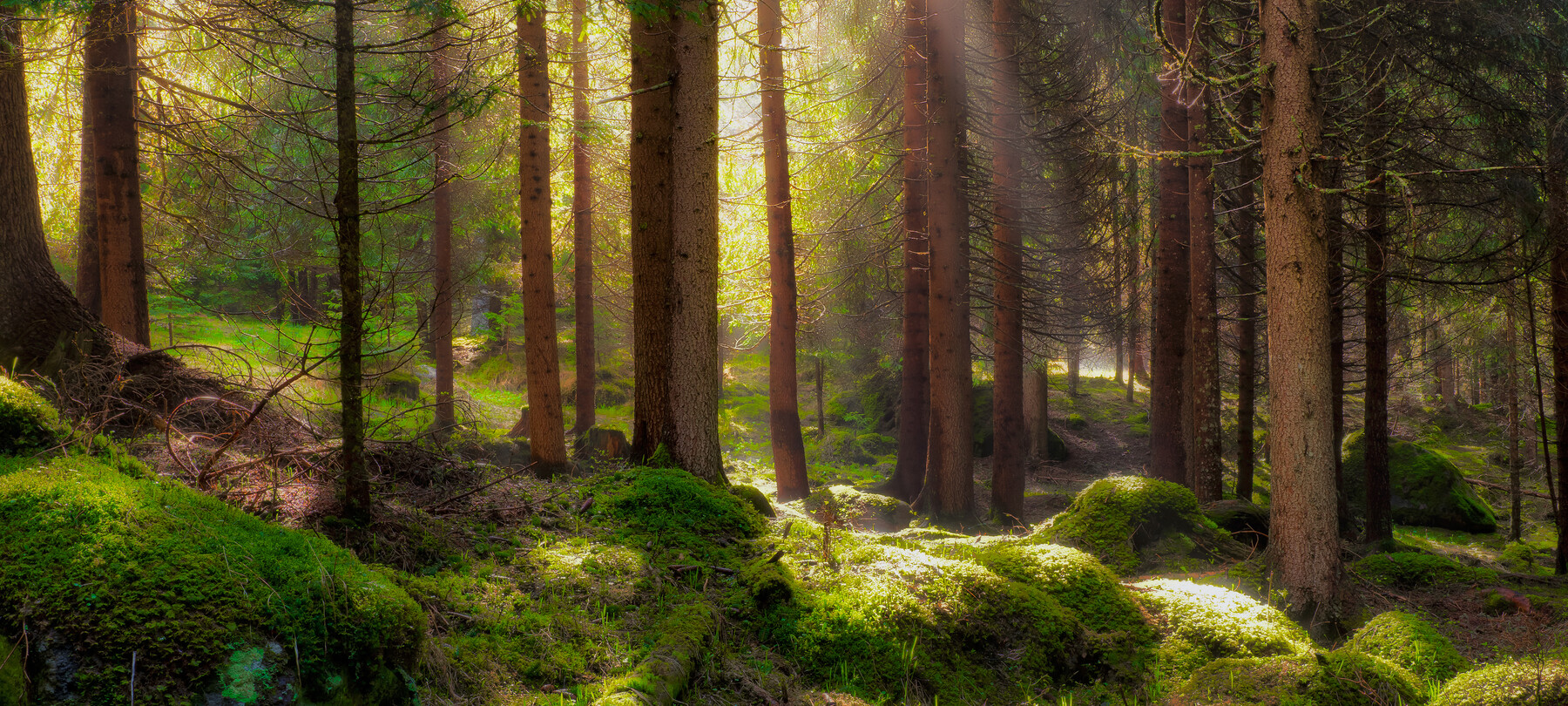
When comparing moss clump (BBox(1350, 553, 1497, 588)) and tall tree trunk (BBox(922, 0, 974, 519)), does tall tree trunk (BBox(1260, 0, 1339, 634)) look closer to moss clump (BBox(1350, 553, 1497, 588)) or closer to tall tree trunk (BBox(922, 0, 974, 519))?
moss clump (BBox(1350, 553, 1497, 588))

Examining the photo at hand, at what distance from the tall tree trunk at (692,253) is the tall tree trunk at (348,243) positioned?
3.27 metres

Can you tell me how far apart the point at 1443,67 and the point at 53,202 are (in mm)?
20555

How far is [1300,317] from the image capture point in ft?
21.7

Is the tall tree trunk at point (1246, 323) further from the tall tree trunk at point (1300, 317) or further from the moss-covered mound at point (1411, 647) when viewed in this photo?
the moss-covered mound at point (1411, 647)

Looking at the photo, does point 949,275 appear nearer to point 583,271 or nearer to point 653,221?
point 653,221

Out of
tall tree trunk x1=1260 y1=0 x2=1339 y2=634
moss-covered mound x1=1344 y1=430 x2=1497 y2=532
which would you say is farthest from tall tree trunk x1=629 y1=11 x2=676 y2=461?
moss-covered mound x1=1344 y1=430 x2=1497 y2=532

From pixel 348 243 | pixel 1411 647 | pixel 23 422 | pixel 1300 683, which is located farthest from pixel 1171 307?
pixel 23 422

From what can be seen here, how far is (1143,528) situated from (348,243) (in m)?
7.95

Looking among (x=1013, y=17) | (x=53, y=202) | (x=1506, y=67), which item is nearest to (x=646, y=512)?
(x=1013, y=17)

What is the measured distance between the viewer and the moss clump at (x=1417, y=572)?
7.88 m

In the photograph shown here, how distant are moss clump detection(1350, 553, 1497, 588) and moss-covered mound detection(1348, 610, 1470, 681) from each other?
9.64ft

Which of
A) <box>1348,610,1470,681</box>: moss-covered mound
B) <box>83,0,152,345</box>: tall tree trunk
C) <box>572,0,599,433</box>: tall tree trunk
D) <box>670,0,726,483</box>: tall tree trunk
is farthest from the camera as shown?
<box>572,0,599,433</box>: tall tree trunk

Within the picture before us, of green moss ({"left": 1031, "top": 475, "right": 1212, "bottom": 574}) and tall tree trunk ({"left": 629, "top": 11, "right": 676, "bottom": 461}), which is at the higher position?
tall tree trunk ({"left": 629, "top": 11, "right": 676, "bottom": 461})

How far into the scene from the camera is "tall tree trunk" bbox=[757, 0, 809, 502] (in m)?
13.7
